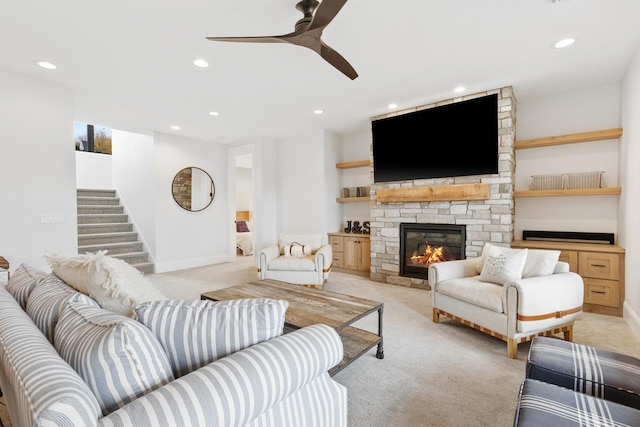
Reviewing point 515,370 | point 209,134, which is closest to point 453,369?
point 515,370

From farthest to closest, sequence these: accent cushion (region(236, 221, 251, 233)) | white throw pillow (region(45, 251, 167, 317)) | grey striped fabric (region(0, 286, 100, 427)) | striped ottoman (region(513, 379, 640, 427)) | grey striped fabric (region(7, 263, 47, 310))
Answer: accent cushion (region(236, 221, 251, 233)) < grey striped fabric (region(7, 263, 47, 310)) < white throw pillow (region(45, 251, 167, 317)) < striped ottoman (region(513, 379, 640, 427)) < grey striped fabric (region(0, 286, 100, 427))

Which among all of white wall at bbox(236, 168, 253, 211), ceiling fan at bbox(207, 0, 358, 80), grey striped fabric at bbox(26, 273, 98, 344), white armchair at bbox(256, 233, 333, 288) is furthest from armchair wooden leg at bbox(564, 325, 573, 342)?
white wall at bbox(236, 168, 253, 211)

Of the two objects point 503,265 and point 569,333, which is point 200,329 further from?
point 569,333

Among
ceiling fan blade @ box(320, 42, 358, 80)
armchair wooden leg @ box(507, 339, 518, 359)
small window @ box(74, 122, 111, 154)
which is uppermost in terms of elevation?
small window @ box(74, 122, 111, 154)

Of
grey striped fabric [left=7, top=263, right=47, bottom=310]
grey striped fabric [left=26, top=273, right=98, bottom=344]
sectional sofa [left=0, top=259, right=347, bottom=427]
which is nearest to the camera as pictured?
sectional sofa [left=0, top=259, right=347, bottom=427]

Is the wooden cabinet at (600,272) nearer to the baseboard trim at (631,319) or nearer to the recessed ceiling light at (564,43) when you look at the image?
the baseboard trim at (631,319)

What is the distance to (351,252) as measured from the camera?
512 centimetres

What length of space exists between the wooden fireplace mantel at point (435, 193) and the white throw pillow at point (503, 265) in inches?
42.8

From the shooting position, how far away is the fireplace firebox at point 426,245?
4.02 metres

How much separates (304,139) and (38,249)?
4005mm

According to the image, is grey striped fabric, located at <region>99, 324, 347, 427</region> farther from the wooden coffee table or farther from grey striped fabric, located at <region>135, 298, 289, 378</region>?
the wooden coffee table

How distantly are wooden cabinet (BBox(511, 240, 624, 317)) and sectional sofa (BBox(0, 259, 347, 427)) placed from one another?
3.36 m

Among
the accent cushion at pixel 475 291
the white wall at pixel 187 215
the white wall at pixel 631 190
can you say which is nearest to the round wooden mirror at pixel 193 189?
the white wall at pixel 187 215

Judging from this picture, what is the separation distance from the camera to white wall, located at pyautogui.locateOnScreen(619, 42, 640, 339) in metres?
2.65
